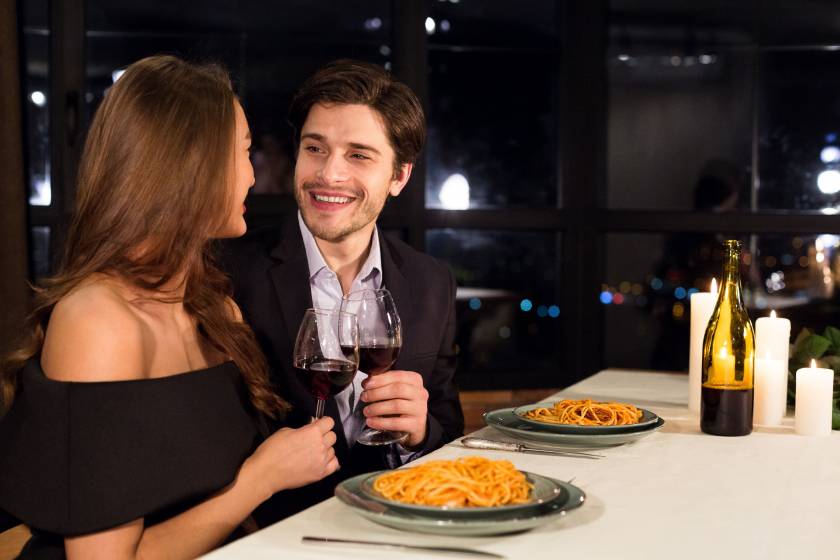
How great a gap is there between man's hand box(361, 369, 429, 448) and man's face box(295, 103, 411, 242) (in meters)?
0.61

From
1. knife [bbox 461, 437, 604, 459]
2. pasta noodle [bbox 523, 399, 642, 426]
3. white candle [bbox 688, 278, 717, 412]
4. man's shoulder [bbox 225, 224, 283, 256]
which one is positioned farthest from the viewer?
man's shoulder [bbox 225, 224, 283, 256]

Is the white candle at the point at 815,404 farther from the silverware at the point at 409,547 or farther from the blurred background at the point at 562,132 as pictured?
the blurred background at the point at 562,132

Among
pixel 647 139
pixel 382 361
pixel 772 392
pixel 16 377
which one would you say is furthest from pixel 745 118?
pixel 16 377

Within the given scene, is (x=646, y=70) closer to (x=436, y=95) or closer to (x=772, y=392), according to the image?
(x=436, y=95)

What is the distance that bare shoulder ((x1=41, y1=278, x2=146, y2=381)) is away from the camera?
145 cm

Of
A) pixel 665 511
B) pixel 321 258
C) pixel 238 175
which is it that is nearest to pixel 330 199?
pixel 321 258

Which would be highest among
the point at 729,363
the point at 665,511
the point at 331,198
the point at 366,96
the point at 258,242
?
the point at 366,96

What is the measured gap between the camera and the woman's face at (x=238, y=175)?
1.69 meters

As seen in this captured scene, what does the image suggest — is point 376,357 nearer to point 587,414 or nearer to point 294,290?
point 587,414

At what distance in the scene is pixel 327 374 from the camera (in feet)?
5.32

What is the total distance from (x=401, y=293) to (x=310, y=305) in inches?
9.8

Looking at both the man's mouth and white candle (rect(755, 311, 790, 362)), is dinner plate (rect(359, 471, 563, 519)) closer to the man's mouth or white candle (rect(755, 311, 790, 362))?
white candle (rect(755, 311, 790, 362))

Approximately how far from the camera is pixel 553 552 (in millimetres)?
1188

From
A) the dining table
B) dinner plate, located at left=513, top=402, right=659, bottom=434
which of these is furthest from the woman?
dinner plate, located at left=513, top=402, right=659, bottom=434
